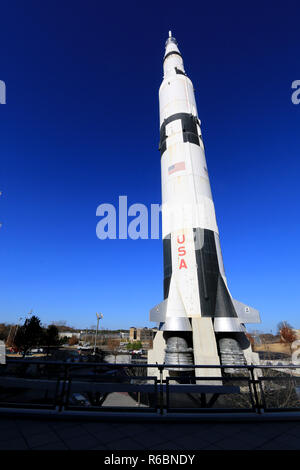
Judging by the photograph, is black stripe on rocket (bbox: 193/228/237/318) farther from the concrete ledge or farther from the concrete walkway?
the concrete walkway

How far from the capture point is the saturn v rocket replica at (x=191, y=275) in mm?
10820

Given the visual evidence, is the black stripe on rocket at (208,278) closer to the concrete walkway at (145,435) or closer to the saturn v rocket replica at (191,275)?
the saturn v rocket replica at (191,275)

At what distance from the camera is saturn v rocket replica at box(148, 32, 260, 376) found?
10.8 meters

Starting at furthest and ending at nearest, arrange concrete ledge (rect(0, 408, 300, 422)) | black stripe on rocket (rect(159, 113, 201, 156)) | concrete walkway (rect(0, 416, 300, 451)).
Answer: black stripe on rocket (rect(159, 113, 201, 156)) < concrete ledge (rect(0, 408, 300, 422)) < concrete walkway (rect(0, 416, 300, 451))

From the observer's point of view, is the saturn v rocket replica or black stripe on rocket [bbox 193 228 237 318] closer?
the saturn v rocket replica

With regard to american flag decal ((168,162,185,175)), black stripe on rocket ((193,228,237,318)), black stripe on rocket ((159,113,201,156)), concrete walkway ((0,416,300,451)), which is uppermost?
black stripe on rocket ((159,113,201,156))

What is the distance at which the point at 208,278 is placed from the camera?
11992mm

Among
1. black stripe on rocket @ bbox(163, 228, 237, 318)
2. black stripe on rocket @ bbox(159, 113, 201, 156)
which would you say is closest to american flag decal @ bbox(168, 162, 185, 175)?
black stripe on rocket @ bbox(159, 113, 201, 156)

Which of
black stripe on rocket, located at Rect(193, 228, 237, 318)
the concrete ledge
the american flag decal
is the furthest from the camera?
the american flag decal

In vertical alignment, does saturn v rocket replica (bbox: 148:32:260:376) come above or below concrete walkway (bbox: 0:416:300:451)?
above

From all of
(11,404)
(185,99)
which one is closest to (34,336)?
(11,404)

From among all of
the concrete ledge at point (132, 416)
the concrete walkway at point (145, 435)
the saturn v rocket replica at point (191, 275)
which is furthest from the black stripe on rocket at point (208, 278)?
the concrete walkway at point (145, 435)
